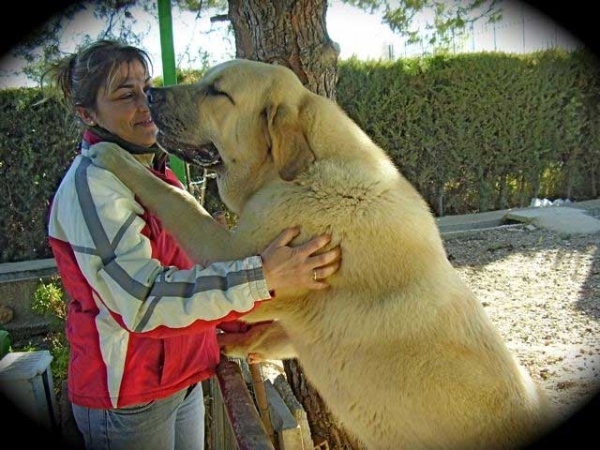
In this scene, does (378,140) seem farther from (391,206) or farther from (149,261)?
(149,261)

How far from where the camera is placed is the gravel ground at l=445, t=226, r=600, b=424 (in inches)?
Answer: 175

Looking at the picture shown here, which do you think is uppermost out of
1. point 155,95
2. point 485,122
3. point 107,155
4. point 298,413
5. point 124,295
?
point 485,122

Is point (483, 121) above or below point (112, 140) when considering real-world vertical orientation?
above

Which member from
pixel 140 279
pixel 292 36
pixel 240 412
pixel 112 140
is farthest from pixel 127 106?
pixel 240 412

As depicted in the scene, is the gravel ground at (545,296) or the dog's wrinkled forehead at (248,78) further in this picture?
the gravel ground at (545,296)

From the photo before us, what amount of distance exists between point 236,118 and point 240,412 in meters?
1.40

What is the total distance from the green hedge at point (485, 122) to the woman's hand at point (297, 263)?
7.74 m

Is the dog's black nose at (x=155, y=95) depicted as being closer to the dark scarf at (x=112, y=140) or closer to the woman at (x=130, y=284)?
the woman at (x=130, y=284)

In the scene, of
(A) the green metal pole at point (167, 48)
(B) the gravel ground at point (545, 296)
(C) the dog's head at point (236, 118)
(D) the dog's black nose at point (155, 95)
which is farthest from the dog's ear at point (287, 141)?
(A) the green metal pole at point (167, 48)

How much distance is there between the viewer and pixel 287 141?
249 cm

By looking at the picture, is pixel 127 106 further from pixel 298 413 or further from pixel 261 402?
pixel 298 413

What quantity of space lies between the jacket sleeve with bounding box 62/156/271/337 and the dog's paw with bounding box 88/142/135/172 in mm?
248

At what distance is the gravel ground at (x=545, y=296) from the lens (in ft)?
14.6

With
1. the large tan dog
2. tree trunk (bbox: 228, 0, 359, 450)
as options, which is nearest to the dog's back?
the large tan dog
